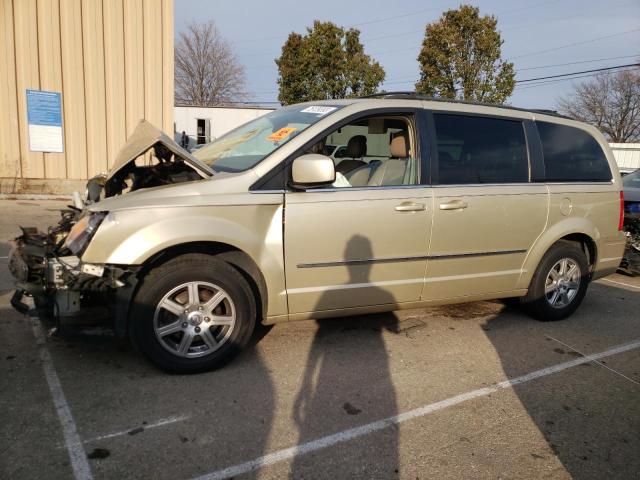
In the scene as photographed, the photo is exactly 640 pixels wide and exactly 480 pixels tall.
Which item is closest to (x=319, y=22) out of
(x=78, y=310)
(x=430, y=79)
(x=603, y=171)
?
(x=430, y=79)

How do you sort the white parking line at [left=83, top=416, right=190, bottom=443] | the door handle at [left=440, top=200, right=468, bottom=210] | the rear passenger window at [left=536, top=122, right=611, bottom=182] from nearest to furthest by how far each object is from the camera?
the white parking line at [left=83, top=416, right=190, bottom=443], the door handle at [left=440, top=200, right=468, bottom=210], the rear passenger window at [left=536, top=122, right=611, bottom=182]

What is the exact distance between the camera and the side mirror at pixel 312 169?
3.35 metres

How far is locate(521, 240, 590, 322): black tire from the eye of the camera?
15.3ft

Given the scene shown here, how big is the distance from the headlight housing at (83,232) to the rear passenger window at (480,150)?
2.53 m

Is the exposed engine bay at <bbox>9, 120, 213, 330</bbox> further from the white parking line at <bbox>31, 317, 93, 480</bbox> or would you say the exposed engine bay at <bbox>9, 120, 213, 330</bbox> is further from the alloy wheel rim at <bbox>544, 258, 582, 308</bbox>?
the alloy wheel rim at <bbox>544, 258, 582, 308</bbox>

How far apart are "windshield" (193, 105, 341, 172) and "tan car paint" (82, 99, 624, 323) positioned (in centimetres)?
16

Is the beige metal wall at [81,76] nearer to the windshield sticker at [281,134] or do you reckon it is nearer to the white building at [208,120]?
the windshield sticker at [281,134]

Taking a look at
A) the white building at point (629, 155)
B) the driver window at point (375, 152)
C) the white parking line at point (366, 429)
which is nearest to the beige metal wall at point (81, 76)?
the driver window at point (375, 152)

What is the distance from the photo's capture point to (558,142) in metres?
4.73

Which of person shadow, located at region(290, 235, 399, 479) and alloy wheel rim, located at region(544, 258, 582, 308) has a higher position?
alloy wheel rim, located at region(544, 258, 582, 308)

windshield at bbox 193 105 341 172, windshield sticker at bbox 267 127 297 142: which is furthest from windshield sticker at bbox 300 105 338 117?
windshield sticker at bbox 267 127 297 142

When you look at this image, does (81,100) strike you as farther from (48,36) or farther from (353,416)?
(353,416)

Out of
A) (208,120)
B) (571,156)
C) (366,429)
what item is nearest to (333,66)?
(208,120)

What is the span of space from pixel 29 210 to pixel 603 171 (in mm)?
10027
